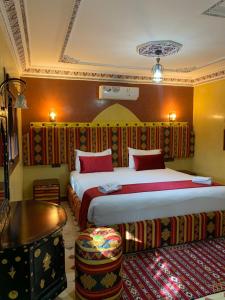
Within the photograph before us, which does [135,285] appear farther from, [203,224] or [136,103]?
[136,103]

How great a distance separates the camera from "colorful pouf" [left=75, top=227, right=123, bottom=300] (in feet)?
6.42

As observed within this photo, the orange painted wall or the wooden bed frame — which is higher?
the orange painted wall

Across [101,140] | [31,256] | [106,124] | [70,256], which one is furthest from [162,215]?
[106,124]

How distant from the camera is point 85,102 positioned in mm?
4805

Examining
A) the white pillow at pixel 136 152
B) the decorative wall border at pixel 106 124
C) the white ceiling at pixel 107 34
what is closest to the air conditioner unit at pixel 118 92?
the white ceiling at pixel 107 34

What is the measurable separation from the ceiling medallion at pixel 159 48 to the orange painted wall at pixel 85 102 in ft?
5.04

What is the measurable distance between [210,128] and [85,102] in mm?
2552

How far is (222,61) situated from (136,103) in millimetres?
1755

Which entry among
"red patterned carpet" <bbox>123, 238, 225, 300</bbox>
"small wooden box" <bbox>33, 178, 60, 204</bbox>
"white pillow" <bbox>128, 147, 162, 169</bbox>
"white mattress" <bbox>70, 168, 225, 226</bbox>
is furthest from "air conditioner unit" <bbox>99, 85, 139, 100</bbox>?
"red patterned carpet" <bbox>123, 238, 225, 300</bbox>

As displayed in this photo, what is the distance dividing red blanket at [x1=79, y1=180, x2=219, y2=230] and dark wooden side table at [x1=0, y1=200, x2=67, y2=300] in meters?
0.92

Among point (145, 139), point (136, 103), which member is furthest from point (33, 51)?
point (145, 139)

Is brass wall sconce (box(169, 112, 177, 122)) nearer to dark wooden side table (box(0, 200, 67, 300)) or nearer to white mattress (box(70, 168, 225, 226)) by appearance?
white mattress (box(70, 168, 225, 226))

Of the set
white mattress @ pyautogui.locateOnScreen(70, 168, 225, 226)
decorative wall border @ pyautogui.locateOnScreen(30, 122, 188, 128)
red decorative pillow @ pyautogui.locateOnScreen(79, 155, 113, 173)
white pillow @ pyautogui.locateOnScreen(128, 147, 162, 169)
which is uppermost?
decorative wall border @ pyautogui.locateOnScreen(30, 122, 188, 128)

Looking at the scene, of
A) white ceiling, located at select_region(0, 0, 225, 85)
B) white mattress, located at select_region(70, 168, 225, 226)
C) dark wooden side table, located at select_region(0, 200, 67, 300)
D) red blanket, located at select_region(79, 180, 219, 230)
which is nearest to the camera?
dark wooden side table, located at select_region(0, 200, 67, 300)
